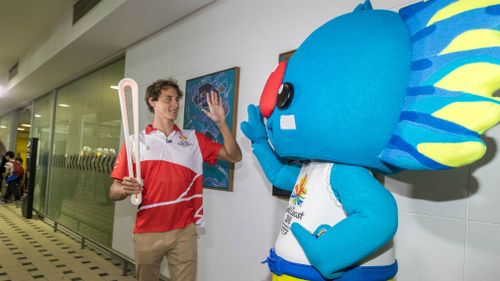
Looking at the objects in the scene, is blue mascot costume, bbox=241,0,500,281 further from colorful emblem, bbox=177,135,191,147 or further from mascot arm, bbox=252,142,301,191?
colorful emblem, bbox=177,135,191,147

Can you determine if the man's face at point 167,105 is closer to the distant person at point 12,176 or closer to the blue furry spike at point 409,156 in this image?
the blue furry spike at point 409,156

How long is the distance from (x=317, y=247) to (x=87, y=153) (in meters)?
4.81

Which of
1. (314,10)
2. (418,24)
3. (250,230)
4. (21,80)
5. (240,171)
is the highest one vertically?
(21,80)

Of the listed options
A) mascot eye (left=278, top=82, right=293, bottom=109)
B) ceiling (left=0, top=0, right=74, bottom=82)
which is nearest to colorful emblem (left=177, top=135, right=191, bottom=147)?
mascot eye (left=278, top=82, right=293, bottom=109)

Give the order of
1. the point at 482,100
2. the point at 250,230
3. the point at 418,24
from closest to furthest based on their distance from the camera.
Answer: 1. the point at 482,100
2. the point at 418,24
3. the point at 250,230

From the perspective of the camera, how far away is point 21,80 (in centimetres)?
660

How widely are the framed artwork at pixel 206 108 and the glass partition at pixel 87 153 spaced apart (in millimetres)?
1717

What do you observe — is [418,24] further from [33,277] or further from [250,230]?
[33,277]

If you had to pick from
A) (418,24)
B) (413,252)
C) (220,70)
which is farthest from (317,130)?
(220,70)

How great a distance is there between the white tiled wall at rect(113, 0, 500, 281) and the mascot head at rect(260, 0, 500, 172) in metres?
0.54

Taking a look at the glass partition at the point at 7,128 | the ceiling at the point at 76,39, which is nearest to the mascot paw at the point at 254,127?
the ceiling at the point at 76,39

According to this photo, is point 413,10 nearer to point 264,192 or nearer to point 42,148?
point 264,192

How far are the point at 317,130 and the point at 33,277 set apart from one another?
3.55 m

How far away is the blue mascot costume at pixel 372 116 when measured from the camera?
89 cm
